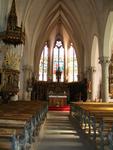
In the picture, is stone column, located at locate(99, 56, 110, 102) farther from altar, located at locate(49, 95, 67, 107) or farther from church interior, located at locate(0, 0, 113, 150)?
altar, located at locate(49, 95, 67, 107)

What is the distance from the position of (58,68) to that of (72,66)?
4.95 metres

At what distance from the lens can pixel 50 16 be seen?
1201 inches

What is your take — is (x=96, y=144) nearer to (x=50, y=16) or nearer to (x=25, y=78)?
(x=25, y=78)

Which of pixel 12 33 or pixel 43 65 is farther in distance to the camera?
pixel 43 65

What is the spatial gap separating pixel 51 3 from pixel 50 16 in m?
3.26

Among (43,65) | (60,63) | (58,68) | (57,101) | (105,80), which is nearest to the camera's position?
(105,80)

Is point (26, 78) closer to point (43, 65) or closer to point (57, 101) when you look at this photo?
point (57, 101)

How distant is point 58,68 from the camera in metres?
31.5

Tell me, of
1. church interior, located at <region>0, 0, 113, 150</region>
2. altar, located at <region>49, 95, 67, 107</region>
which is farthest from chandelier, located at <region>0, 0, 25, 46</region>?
altar, located at <region>49, 95, 67, 107</region>

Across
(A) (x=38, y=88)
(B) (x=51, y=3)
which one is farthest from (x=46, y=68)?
(B) (x=51, y=3)

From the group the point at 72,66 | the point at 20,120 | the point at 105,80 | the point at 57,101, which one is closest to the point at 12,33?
the point at 105,80

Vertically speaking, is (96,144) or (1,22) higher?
(1,22)

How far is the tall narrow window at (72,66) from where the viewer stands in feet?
117

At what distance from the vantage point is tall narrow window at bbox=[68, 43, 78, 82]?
35562 millimetres
